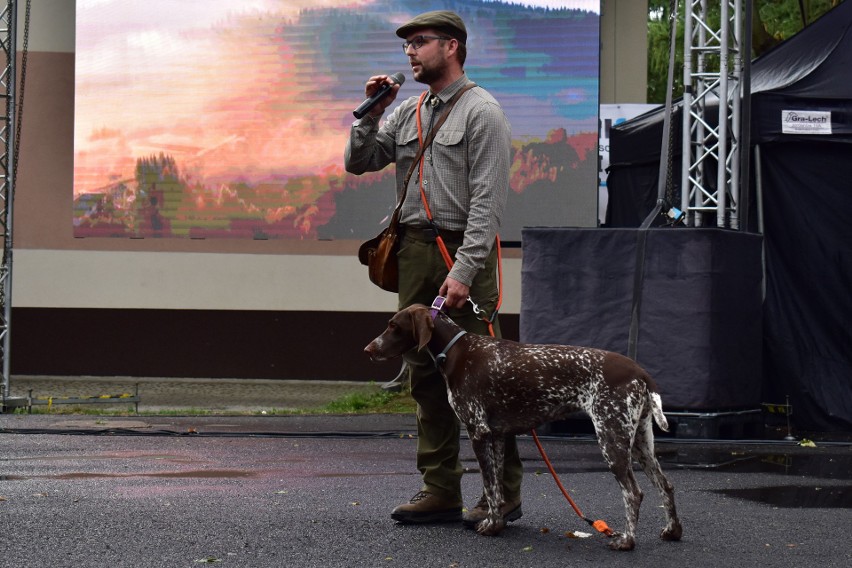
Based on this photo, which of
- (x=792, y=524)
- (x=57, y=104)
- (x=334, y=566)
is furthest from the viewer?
(x=57, y=104)

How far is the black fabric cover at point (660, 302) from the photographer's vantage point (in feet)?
32.7

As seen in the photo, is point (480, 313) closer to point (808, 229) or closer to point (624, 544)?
point (624, 544)

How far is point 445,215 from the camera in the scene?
578 centimetres

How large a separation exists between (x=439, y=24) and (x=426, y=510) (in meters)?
2.12

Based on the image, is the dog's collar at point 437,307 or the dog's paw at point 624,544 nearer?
the dog's paw at point 624,544

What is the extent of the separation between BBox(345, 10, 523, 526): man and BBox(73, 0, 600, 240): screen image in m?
11.2

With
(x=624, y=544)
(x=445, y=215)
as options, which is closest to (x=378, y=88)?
(x=445, y=215)

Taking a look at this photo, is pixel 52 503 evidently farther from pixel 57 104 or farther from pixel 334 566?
pixel 57 104

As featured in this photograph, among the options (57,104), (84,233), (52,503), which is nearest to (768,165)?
(52,503)

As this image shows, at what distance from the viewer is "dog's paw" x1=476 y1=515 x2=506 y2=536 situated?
5531 mm

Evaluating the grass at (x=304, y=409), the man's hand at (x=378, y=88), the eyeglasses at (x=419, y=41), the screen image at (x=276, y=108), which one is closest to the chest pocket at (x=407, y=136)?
the man's hand at (x=378, y=88)

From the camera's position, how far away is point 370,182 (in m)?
17.2

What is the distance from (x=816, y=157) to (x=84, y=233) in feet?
33.1

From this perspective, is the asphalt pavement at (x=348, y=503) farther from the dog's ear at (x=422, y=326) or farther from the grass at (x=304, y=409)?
the grass at (x=304, y=409)
